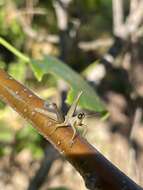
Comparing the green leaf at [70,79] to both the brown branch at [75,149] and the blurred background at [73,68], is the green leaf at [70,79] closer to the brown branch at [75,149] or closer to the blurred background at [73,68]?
the brown branch at [75,149]

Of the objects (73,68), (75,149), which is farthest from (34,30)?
(75,149)

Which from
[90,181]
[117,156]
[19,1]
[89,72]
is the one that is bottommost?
[117,156]

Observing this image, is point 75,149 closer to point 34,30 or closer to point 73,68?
point 34,30

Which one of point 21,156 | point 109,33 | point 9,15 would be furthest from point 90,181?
point 109,33

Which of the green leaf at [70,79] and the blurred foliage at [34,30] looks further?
the blurred foliage at [34,30]

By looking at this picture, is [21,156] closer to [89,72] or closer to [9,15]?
[9,15]

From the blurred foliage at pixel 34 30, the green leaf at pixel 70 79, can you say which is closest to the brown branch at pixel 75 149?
the green leaf at pixel 70 79
